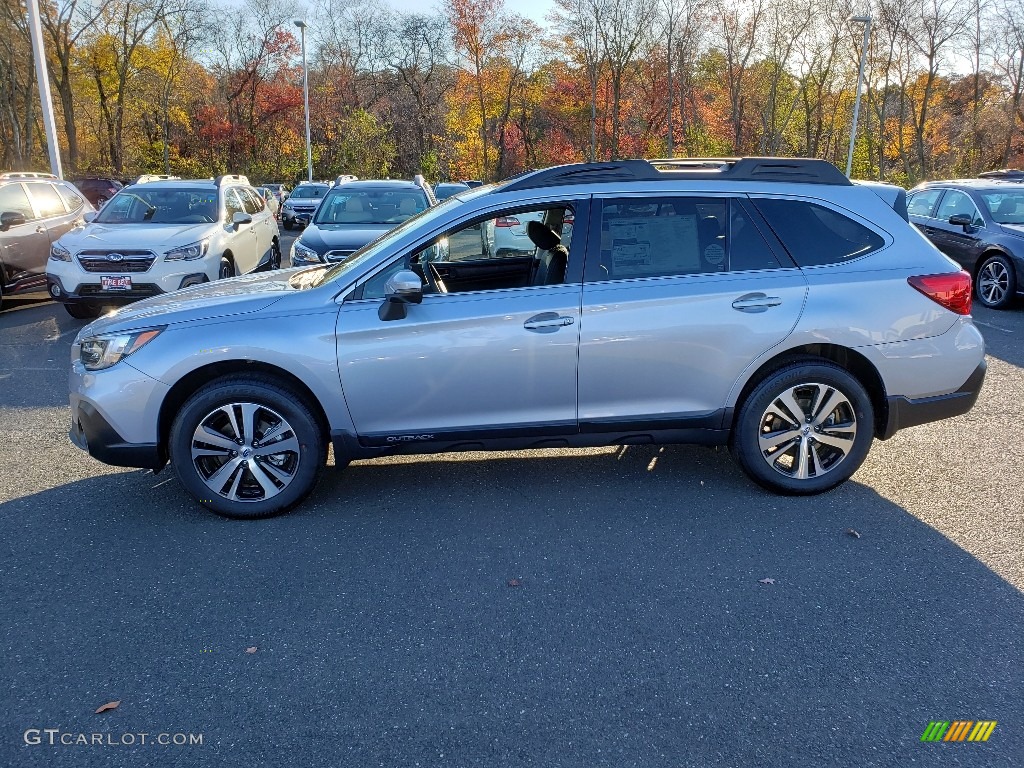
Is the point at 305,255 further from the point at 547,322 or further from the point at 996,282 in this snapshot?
the point at 996,282

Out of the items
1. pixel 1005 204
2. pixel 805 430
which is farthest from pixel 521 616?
pixel 1005 204

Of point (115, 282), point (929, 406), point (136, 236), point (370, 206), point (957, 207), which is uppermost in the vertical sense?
point (370, 206)

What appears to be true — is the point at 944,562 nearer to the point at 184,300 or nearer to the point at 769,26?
the point at 184,300

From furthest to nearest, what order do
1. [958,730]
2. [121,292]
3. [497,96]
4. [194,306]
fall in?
[497,96] → [121,292] → [194,306] → [958,730]

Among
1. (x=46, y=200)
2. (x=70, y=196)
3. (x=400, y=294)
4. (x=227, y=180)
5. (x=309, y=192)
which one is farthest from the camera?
(x=309, y=192)

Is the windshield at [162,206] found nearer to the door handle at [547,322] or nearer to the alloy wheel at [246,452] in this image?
the alloy wheel at [246,452]

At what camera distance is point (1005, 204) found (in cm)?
1133

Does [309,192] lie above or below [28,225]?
above

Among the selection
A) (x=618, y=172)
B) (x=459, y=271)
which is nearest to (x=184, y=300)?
(x=459, y=271)

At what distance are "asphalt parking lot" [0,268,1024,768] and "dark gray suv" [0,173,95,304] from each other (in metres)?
6.69

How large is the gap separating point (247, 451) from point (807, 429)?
3138 mm

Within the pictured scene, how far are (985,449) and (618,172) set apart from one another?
3.22 meters

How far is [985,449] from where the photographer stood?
543cm

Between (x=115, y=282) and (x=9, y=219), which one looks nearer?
(x=115, y=282)
